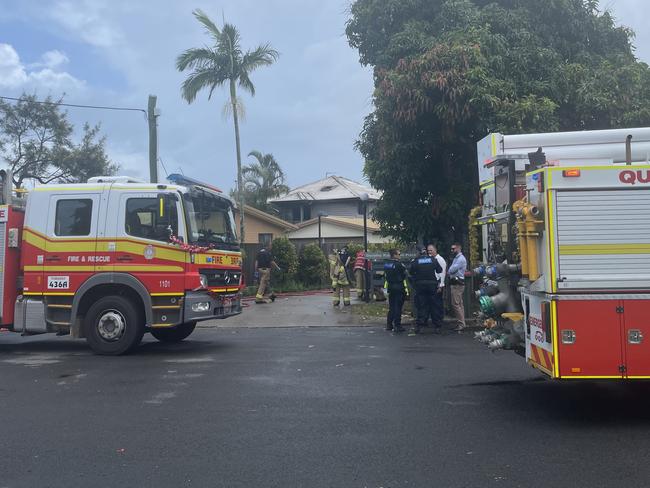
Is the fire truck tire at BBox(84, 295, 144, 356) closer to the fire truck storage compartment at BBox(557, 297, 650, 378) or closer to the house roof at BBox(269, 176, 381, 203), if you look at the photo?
the fire truck storage compartment at BBox(557, 297, 650, 378)

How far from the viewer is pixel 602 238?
6.07 m

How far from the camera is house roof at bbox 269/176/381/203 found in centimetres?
4156

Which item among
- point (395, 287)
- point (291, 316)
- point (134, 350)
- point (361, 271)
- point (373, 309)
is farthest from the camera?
point (361, 271)

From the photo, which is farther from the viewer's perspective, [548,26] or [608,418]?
[548,26]

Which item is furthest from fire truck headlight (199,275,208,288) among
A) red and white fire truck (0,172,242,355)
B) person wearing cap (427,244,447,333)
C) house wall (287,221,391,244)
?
house wall (287,221,391,244)

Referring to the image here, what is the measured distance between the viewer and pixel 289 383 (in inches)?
324

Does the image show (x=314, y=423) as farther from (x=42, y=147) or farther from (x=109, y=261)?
(x=42, y=147)

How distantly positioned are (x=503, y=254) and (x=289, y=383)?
10.4 feet

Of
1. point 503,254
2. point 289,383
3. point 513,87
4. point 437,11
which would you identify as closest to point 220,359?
point 289,383

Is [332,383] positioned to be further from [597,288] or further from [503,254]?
[597,288]

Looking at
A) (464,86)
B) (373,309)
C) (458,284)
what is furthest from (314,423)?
(373,309)

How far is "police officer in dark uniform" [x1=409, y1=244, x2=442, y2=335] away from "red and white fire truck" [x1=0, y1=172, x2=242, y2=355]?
13.8ft

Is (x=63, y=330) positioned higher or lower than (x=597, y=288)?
lower

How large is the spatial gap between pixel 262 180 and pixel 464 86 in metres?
28.1
